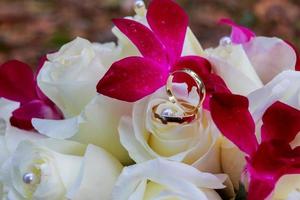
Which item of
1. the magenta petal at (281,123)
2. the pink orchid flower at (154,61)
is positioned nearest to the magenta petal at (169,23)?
→ the pink orchid flower at (154,61)

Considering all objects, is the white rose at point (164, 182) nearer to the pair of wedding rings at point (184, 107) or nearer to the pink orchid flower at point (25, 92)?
the pair of wedding rings at point (184, 107)

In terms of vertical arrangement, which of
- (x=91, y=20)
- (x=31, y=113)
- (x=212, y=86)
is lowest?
(x=91, y=20)

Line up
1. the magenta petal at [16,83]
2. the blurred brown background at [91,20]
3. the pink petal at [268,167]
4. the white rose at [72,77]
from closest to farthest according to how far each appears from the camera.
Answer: the pink petal at [268,167]
the white rose at [72,77]
the magenta petal at [16,83]
the blurred brown background at [91,20]

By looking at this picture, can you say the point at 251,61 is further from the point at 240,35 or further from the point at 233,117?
the point at 233,117

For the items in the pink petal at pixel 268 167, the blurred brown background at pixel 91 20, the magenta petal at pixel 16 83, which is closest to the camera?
the pink petal at pixel 268 167

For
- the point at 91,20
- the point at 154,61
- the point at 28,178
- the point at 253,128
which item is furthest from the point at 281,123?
the point at 91,20

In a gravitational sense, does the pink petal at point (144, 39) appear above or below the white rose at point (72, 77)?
above

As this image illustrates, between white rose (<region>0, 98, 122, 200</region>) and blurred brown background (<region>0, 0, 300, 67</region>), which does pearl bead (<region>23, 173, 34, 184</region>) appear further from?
blurred brown background (<region>0, 0, 300, 67</region>)
